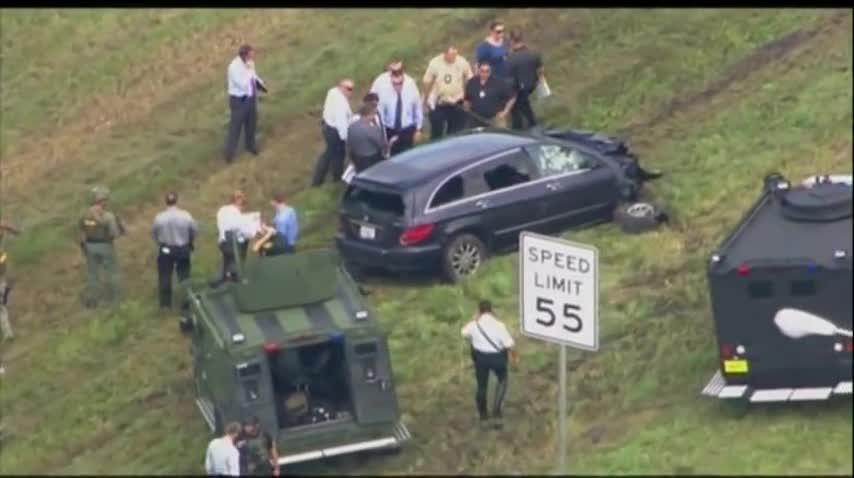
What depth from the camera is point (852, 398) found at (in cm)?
2798

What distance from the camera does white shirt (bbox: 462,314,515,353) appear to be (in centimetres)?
2895

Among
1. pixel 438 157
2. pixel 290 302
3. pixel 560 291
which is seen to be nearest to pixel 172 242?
pixel 438 157

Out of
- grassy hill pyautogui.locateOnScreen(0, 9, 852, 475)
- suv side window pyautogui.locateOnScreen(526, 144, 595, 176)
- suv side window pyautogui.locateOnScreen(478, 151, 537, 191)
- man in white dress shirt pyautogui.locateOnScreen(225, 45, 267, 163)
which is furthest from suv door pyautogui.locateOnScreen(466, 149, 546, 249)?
man in white dress shirt pyautogui.locateOnScreen(225, 45, 267, 163)

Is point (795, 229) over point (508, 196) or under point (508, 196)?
over

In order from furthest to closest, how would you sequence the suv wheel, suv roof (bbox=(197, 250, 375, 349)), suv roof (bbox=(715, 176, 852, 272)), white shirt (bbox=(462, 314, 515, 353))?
the suv wheel
white shirt (bbox=(462, 314, 515, 353))
suv roof (bbox=(197, 250, 375, 349))
suv roof (bbox=(715, 176, 852, 272))

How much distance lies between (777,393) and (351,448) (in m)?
4.59

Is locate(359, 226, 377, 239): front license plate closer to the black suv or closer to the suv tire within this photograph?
the black suv

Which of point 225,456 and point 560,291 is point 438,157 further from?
point 560,291

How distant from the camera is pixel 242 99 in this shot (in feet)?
126

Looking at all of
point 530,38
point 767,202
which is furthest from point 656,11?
point 767,202

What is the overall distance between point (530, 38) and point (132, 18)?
26.0 feet

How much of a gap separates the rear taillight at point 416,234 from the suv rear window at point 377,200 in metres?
0.25

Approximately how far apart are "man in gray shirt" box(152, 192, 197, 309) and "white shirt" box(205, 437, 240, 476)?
6511 millimetres

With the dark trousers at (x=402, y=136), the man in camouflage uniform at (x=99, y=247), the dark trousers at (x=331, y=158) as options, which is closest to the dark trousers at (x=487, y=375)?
the man in camouflage uniform at (x=99, y=247)
